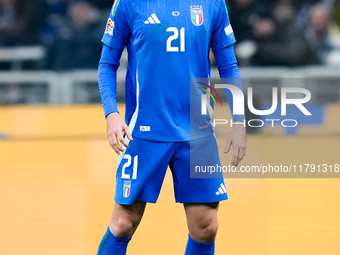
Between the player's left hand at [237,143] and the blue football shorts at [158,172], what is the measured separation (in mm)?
129

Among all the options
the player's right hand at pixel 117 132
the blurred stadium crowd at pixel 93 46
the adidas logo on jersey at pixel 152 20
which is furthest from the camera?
the blurred stadium crowd at pixel 93 46

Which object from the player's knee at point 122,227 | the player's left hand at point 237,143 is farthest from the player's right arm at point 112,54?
the player's left hand at point 237,143

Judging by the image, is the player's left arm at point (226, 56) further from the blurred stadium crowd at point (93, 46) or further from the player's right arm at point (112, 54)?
the blurred stadium crowd at point (93, 46)

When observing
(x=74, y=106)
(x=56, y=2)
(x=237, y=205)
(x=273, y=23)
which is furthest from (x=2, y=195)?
(x=56, y=2)

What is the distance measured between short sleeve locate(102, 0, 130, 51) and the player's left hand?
66 centimetres

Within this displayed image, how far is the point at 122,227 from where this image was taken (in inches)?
128

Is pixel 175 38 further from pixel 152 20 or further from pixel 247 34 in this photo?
pixel 247 34

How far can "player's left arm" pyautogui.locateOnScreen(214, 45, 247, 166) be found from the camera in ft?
10.7

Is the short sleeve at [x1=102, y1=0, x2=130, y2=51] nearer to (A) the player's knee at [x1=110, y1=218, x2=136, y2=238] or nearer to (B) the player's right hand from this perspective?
(B) the player's right hand

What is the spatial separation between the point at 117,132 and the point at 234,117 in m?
0.58

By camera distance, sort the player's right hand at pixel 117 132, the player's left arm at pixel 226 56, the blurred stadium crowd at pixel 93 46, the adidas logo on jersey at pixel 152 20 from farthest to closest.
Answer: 1. the blurred stadium crowd at pixel 93 46
2. the player's left arm at pixel 226 56
3. the adidas logo on jersey at pixel 152 20
4. the player's right hand at pixel 117 132

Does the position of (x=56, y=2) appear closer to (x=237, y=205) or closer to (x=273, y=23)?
(x=273, y=23)

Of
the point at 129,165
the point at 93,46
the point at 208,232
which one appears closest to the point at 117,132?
the point at 129,165

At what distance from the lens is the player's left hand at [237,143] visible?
3.25 m
